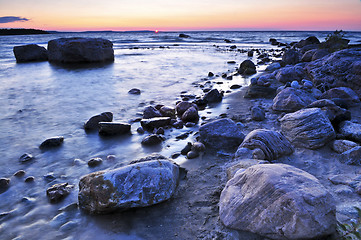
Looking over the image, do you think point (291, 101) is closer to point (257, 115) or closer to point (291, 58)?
point (257, 115)

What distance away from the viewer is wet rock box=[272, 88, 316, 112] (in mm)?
4695

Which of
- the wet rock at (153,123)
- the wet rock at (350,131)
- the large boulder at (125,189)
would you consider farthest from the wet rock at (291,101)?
the large boulder at (125,189)

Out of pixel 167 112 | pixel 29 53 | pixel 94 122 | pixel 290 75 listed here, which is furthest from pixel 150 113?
pixel 29 53

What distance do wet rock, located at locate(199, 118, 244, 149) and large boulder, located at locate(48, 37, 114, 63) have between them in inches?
543

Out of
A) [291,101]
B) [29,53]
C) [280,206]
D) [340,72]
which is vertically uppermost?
[29,53]

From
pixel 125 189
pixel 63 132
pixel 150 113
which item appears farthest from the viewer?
pixel 150 113

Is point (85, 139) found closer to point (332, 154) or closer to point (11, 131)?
point (11, 131)

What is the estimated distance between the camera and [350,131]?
11.0ft

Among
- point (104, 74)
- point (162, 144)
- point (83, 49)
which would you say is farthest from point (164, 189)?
point (83, 49)

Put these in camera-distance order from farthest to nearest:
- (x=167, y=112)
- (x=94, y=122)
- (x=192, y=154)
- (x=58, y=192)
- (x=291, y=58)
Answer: (x=291, y=58)
(x=167, y=112)
(x=94, y=122)
(x=192, y=154)
(x=58, y=192)

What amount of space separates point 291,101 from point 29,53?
17442 millimetres

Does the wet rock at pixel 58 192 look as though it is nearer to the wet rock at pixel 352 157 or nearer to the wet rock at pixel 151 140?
the wet rock at pixel 151 140

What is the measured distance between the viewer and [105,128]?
4.33 m

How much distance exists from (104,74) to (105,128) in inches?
300
